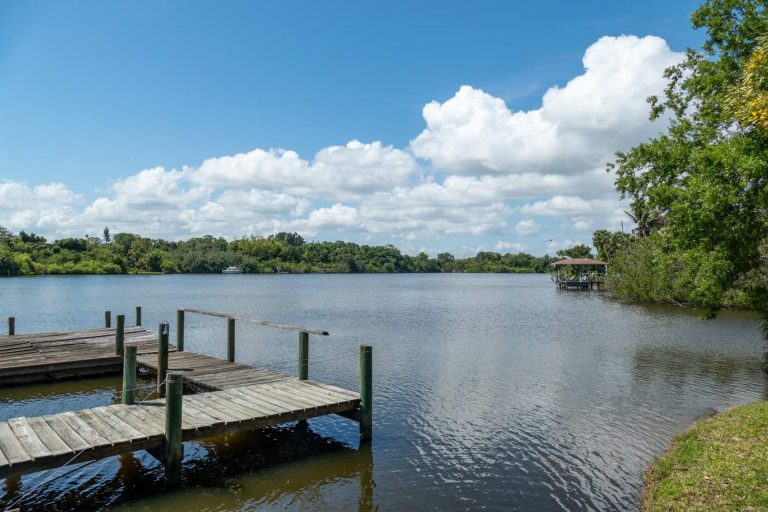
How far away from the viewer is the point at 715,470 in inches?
302

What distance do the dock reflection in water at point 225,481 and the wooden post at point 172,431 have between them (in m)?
0.35

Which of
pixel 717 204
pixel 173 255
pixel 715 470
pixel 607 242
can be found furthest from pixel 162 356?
pixel 173 255

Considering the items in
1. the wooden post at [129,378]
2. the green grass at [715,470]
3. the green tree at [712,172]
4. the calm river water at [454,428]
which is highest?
the green tree at [712,172]

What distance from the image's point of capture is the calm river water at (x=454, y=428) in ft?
27.4

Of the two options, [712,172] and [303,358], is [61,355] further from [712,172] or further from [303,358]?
[712,172]

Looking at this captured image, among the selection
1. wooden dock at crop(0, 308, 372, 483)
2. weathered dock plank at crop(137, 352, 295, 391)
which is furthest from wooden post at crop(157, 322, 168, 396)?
weathered dock plank at crop(137, 352, 295, 391)

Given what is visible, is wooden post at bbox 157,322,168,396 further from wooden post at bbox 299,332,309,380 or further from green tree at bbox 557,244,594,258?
green tree at bbox 557,244,594,258

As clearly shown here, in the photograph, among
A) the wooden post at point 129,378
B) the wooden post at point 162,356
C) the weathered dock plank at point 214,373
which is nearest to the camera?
the wooden post at point 129,378

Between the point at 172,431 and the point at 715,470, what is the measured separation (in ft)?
27.0

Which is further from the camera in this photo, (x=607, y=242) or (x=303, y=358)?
(x=607, y=242)

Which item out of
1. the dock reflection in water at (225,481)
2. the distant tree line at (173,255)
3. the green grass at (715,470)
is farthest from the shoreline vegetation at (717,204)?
the distant tree line at (173,255)

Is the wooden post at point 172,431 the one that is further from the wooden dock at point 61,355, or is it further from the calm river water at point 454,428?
the wooden dock at point 61,355

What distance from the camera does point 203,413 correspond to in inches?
374

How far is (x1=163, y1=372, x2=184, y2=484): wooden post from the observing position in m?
8.30
